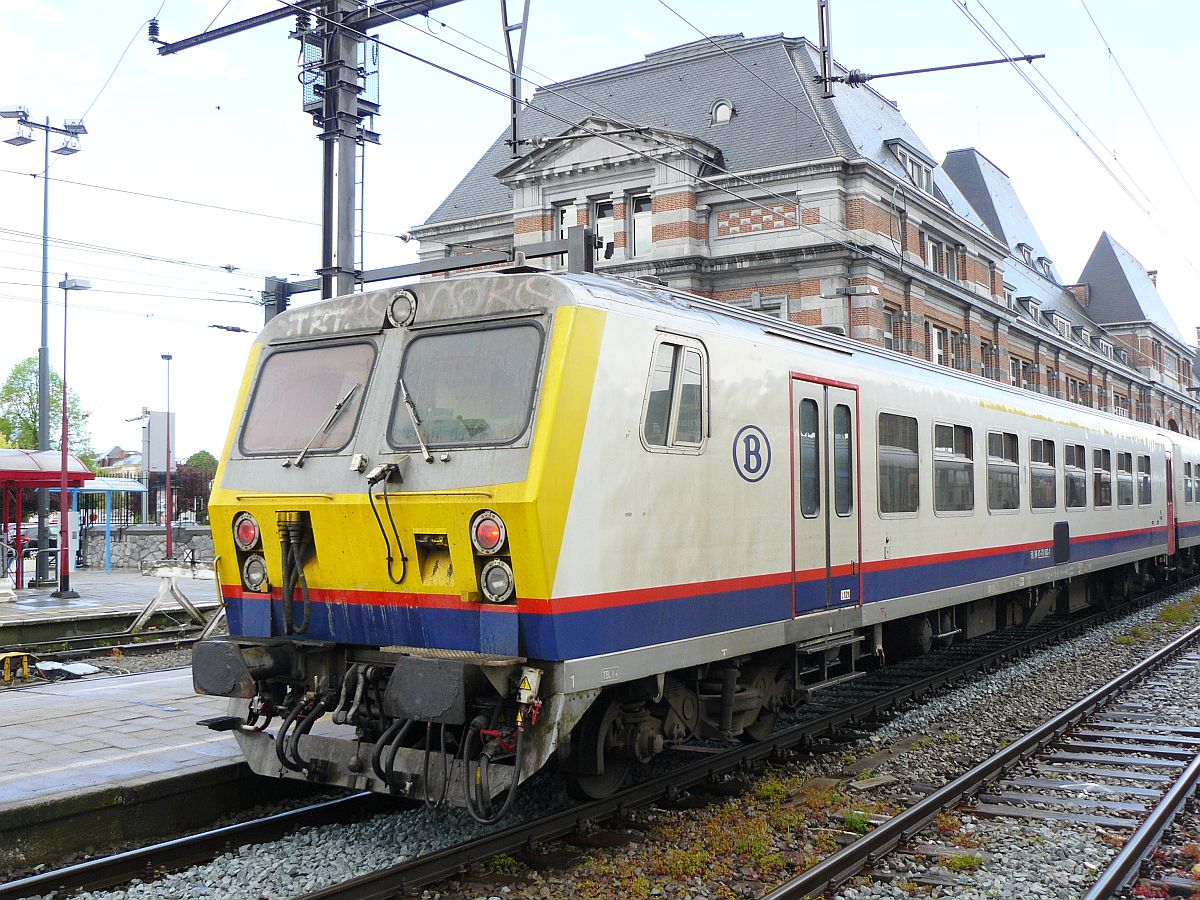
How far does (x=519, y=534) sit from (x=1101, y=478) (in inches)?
512

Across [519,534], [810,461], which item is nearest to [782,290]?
[810,461]

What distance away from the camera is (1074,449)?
49.2 feet

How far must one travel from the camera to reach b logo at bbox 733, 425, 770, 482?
7289mm

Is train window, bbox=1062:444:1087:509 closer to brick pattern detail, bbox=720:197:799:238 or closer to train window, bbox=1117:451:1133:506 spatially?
train window, bbox=1117:451:1133:506

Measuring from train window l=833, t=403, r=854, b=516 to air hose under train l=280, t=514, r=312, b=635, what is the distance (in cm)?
408

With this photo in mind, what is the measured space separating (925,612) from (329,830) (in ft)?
20.4

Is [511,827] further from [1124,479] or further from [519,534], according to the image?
[1124,479]

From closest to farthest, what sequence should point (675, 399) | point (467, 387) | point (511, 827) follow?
point (467, 387) < point (511, 827) < point (675, 399)

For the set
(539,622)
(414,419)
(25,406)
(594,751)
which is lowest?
Answer: (594,751)

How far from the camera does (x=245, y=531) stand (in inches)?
276

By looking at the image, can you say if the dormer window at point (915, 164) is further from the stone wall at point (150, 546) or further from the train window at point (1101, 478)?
the stone wall at point (150, 546)

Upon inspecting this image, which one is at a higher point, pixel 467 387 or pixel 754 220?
pixel 754 220

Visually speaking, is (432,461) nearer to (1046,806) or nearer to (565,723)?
(565,723)

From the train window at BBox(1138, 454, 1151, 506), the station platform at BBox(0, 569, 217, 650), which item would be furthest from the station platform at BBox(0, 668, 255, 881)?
the train window at BBox(1138, 454, 1151, 506)
